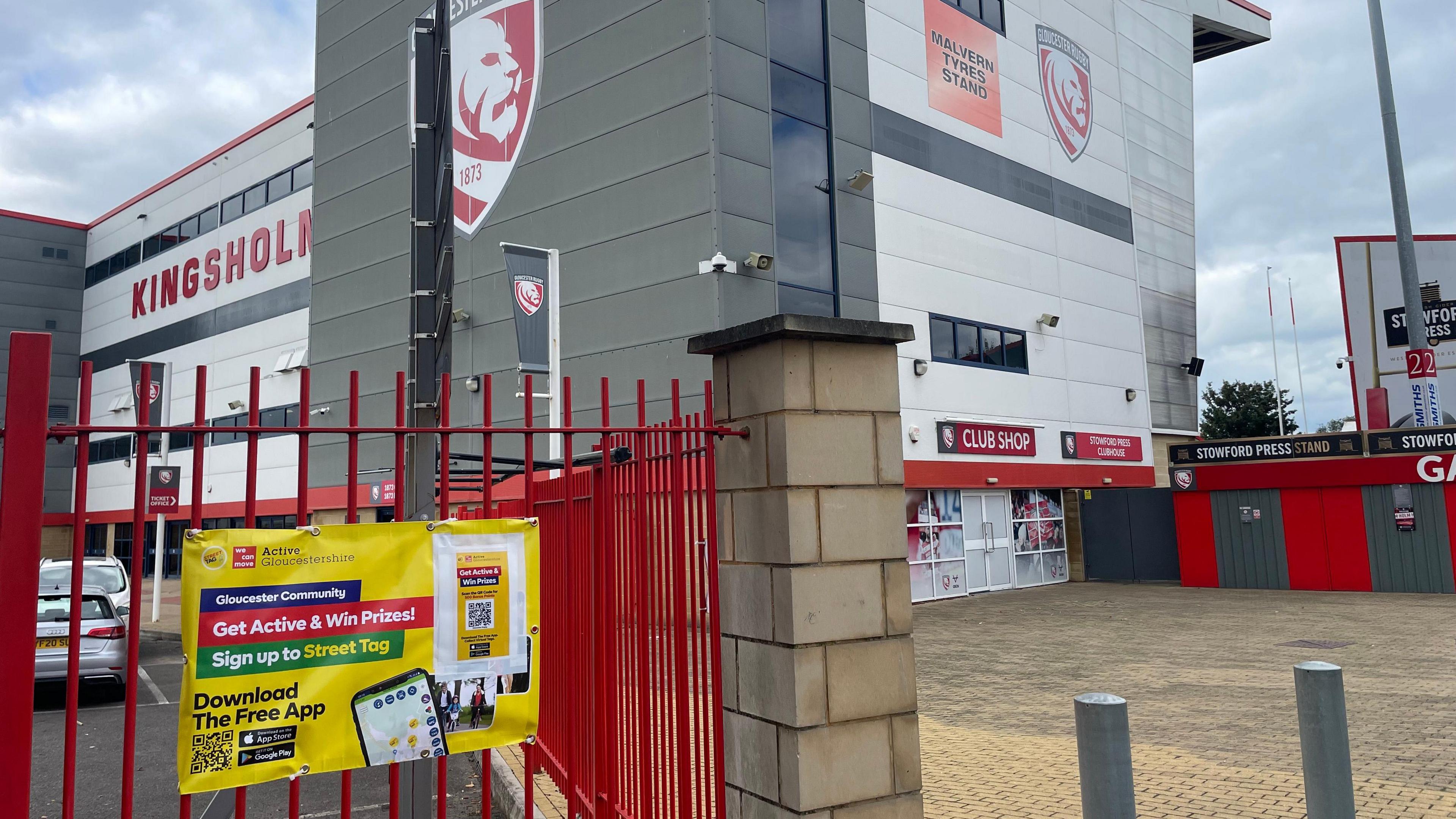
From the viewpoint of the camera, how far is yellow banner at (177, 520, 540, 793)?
2895 millimetres

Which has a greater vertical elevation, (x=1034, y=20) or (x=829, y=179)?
(x=1034, y=20)

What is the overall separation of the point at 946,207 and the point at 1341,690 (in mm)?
19213

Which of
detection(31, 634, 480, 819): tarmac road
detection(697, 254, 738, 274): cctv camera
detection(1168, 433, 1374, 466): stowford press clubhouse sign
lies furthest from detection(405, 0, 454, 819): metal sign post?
detection(1168, 433, 1374, 466): stowford press clubhouse sign

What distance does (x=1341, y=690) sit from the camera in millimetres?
3764

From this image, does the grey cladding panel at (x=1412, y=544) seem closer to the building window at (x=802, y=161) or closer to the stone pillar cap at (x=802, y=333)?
the building window at (x=802, y=161)

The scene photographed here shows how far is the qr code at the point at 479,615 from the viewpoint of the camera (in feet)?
10.8

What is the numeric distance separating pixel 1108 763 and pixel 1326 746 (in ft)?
4.12

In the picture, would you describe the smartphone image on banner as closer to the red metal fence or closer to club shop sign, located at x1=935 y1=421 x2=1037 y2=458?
the red metal fence

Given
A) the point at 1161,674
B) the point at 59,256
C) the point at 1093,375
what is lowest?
the point at 1161,674

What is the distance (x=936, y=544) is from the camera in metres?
20.8

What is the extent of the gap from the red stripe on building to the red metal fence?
0.75ft

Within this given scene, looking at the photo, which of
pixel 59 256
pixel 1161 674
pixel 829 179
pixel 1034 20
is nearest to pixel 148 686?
Result: pixel 1161 674

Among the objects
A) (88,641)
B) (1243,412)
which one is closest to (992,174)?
(88,641)

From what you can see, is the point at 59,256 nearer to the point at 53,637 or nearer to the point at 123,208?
the point at 123,208
